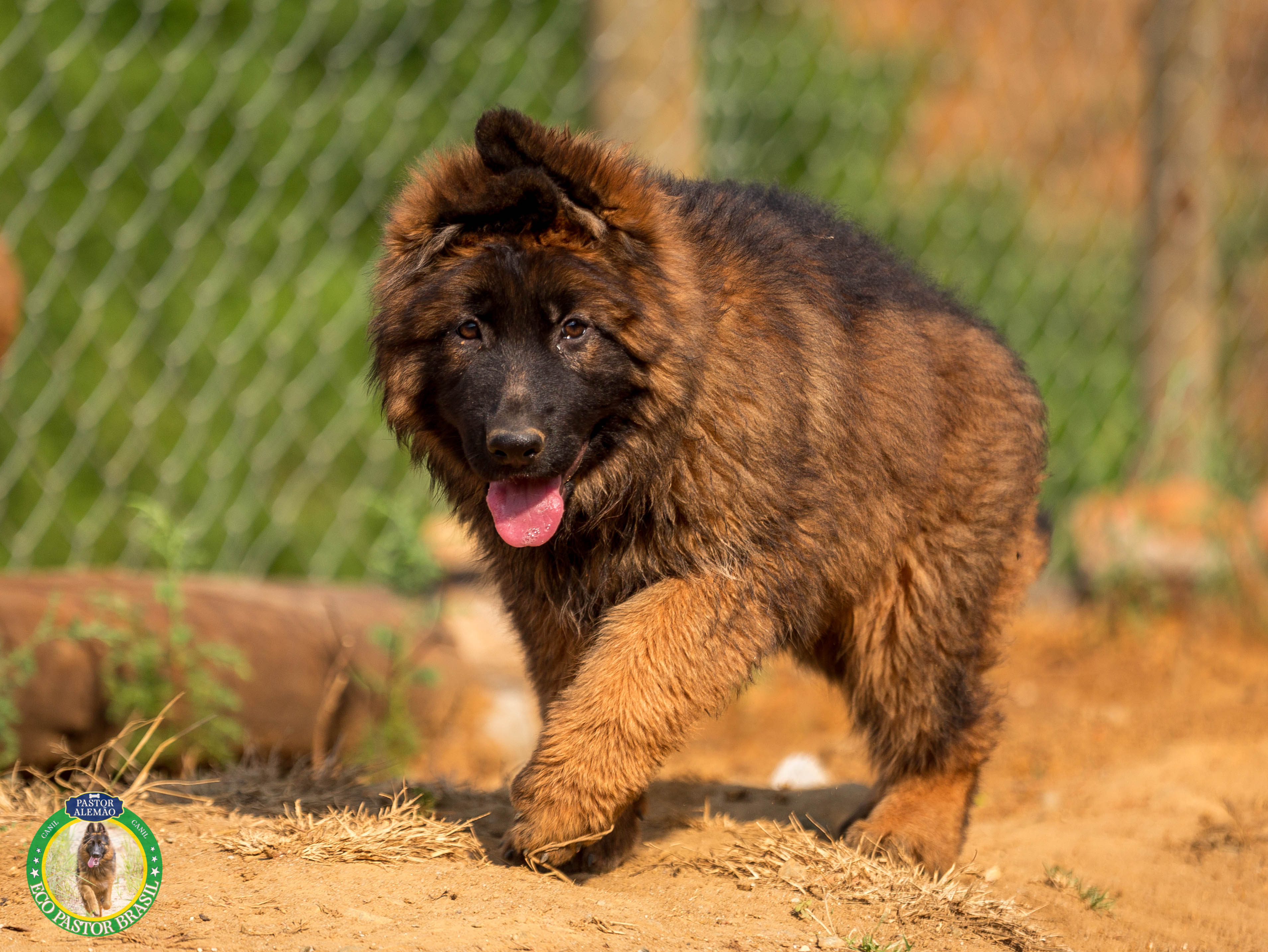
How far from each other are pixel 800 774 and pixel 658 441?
221 centimetres

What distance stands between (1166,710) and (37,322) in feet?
17.0

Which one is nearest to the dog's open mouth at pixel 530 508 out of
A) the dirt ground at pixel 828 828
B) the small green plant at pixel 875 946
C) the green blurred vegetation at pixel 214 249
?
the dirt ground at pixel 828 828

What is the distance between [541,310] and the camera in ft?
9.91

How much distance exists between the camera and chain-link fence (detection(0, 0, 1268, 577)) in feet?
19.1

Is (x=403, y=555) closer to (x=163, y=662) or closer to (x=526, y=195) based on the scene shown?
(x=163, y=662)

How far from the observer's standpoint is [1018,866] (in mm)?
3652

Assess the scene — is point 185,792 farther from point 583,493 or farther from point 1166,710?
point 1166,710

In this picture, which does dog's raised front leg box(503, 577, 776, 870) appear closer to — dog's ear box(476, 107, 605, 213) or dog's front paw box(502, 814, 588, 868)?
dog's front paw box(502, 814, 588, 868)

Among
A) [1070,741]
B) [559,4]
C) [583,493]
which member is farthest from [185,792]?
[559,4]

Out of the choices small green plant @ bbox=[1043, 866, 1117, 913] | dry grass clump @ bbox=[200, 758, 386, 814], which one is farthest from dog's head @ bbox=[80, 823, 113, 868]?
small green plant @ bbox=[1043, 866, 1117, 913]

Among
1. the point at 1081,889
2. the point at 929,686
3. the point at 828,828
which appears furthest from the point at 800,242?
the point at 1081,889

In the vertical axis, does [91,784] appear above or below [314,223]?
below

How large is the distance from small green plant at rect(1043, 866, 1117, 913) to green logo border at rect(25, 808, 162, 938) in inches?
86.9

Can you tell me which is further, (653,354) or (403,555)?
(403,555)
